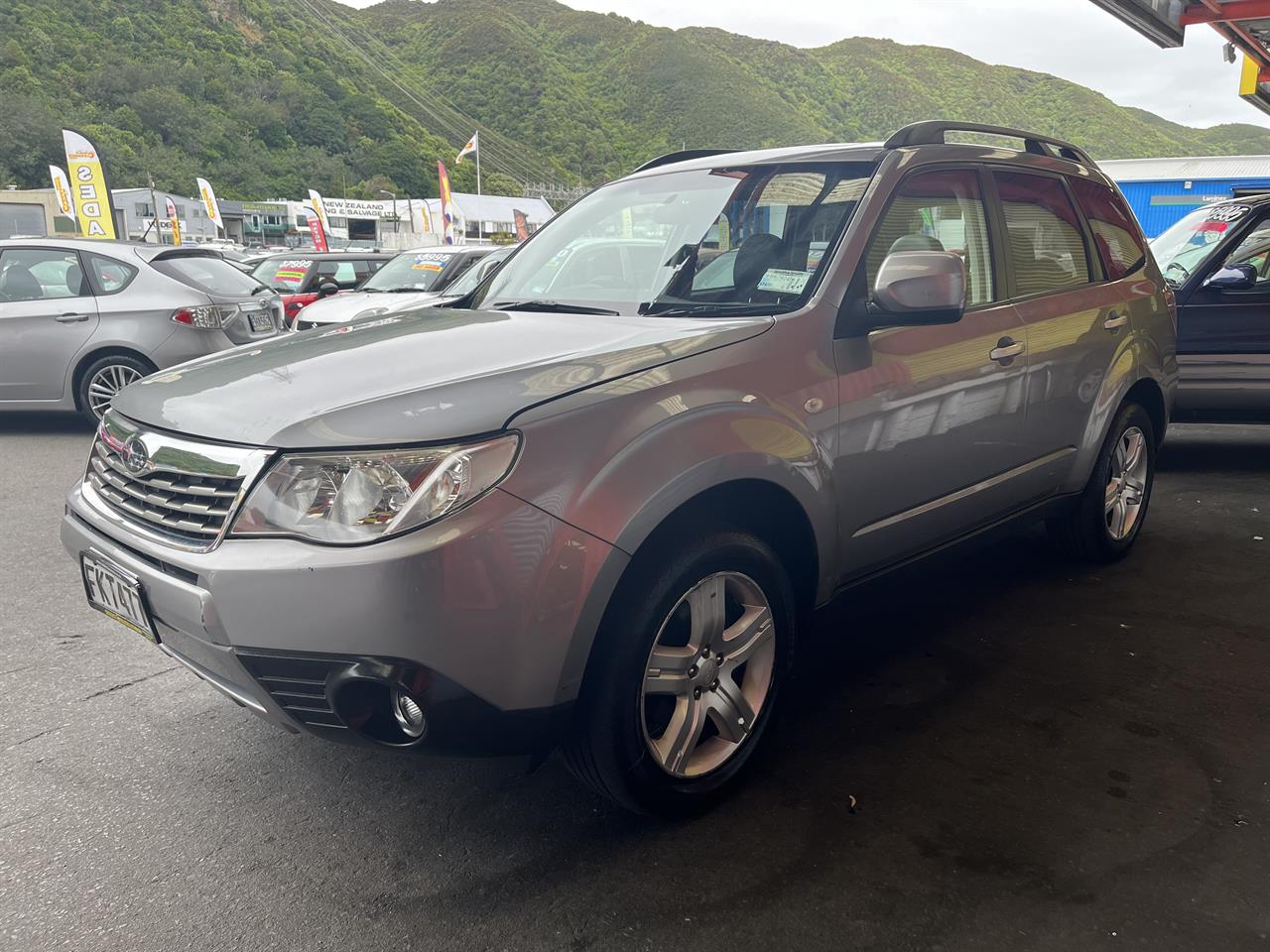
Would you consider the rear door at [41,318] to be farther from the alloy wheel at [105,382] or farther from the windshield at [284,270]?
the windshield at [284,270]

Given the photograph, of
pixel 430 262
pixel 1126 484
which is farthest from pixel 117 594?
pixel 430 262

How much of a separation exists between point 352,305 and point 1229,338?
7.25 m

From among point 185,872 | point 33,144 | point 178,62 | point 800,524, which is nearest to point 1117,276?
point 800,524

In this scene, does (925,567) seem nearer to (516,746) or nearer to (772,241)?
(772,241)

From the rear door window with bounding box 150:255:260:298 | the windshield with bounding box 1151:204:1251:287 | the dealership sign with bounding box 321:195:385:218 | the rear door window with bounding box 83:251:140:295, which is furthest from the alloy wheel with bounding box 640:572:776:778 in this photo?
the dealership sign with bounding box 321:195:385:218

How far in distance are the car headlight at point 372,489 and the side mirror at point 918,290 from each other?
127 cm

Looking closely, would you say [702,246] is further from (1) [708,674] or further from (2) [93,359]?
(2) [93,359]

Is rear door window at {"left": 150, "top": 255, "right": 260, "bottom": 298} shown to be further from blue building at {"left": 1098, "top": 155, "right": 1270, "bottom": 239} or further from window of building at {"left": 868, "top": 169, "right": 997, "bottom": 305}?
blue building at {"left": 1098, "top": 155, "right": 1270, "bottom": 239}

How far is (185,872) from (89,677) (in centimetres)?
140

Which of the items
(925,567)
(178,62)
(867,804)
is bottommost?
(867,804)

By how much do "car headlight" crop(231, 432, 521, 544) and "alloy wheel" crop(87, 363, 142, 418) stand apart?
20.8 ft

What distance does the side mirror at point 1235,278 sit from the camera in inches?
239

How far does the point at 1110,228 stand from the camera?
4246mm

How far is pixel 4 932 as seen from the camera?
2098mm
